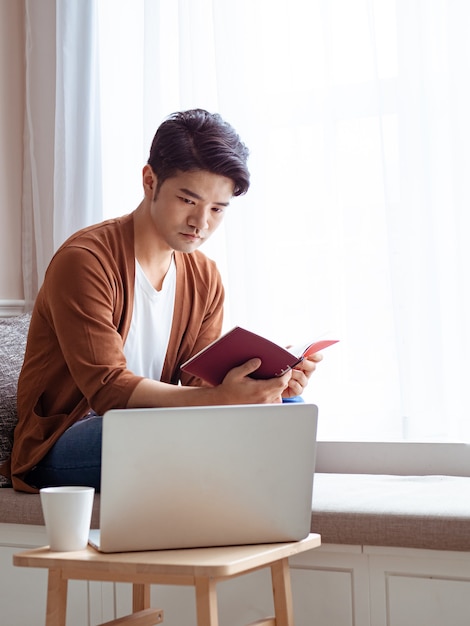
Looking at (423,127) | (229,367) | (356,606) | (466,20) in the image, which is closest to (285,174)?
(423,127)

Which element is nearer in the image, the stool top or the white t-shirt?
the stool top

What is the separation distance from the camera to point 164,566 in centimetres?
110

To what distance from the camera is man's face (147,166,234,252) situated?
1.74 m

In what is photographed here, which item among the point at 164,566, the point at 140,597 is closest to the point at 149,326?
the point at 140,597

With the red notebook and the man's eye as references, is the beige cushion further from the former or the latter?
the man's eye

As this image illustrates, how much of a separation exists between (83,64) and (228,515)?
1.68 meters

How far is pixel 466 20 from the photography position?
6.65 feet

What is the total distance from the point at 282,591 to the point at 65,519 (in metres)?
0.36

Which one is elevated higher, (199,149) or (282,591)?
(199,149)

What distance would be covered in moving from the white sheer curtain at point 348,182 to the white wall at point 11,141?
399mm

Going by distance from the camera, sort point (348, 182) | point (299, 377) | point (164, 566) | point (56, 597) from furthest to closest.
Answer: point (348, 182), point (299, 377), point (56, 597), point (164, 566)

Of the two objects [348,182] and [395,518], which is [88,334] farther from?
[348,182]

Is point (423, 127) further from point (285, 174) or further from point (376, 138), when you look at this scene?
point (285, 174)

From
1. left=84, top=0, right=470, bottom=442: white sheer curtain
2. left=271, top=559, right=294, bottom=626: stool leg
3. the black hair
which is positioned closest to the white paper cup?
left=271, top=559, right=294, bottom=626: stool leg
